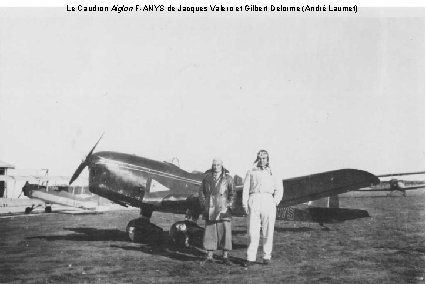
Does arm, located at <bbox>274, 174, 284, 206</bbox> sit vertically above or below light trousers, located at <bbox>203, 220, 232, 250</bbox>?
above

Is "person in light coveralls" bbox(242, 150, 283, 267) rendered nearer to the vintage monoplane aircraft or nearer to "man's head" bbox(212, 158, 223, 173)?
"man's head" bbox(212, 158, 223, 173)

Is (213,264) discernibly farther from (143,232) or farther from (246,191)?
(143,232)

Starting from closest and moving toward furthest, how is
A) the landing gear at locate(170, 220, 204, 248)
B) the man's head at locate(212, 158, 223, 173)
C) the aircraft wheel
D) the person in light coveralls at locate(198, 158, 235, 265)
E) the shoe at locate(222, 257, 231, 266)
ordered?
1. the shoe at locate(222, 257, 231, 266)
2. the person in light coveralls at locate(198, 158, 235, 265)
3. the man's head at locate(212, 158, 223, 173)
4. the landing gear at locate(170, 220, 204, 248)
5. the aircraft wheel

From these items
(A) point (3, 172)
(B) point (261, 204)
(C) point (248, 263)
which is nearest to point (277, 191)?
(B) point (261, 204)

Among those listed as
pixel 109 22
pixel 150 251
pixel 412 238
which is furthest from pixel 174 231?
pixel 412 238

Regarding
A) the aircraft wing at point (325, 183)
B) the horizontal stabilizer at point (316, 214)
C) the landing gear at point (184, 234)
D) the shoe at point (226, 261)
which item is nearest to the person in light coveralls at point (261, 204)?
the shoe at point (226, 261)

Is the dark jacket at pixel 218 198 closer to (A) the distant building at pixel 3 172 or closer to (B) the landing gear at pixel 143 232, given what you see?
(B) the landing gear at pixel 143 232

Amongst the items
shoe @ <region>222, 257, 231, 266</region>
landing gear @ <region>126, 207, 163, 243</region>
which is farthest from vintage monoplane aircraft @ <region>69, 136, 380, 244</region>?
shoe @ <region>222, 257, 231, 266</region>
